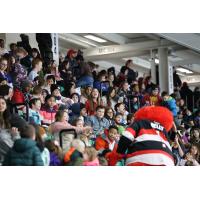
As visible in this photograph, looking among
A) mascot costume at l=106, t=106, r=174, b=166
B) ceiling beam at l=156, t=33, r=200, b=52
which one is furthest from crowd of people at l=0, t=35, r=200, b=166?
ceiling beam at l=156, t=33, r=200, b=52

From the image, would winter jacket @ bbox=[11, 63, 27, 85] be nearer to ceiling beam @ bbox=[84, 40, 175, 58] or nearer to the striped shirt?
the striped shirt

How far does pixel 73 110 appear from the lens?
7805mm

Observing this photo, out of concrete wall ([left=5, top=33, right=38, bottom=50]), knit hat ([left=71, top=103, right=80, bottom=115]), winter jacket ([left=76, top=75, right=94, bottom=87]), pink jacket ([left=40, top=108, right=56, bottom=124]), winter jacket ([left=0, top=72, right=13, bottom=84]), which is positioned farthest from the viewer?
winter jacket ([left=76, top=75, right=94, bottom=87])

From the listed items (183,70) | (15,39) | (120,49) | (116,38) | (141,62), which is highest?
(116,38)

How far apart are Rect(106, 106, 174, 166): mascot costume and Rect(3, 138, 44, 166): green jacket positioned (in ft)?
2.64

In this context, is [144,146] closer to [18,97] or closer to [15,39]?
[18,97]

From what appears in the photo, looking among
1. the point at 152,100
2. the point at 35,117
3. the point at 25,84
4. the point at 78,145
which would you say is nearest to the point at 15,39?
the point at 25,84

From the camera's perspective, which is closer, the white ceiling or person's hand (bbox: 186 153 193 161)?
person's hand (bbox: 186 153 193 161)

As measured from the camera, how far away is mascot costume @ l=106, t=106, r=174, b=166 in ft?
18.4

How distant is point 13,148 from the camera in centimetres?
536

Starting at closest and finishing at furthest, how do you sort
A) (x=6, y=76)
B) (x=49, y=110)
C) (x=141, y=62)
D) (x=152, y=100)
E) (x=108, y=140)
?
(x=108, y=140) → (x=49, y=110) → (x=6, y=76) → (x=152, y=100) → (x=141, y=62)

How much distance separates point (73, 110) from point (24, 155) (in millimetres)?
2512
